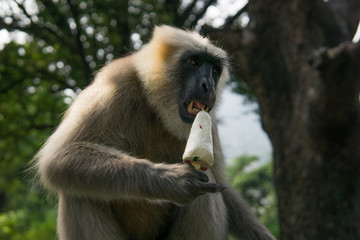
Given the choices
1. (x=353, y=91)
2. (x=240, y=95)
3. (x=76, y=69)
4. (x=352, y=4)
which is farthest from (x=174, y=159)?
(x=240, y=95)

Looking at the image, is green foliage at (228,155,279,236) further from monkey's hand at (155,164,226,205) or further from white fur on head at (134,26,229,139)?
monkey's hand at (155,164,226,205)

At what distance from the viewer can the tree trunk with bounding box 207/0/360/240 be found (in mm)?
8164

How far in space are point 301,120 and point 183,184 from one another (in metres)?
4.97

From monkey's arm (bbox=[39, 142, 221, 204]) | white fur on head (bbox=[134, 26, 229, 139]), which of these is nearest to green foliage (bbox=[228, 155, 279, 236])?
white fur on head (bbox=[134, 26, 229, 139])

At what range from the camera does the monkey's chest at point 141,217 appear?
16.8ft

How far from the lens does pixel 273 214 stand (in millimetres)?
14867

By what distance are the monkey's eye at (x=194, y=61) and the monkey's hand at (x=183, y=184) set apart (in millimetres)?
1651

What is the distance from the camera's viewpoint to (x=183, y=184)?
162 inches

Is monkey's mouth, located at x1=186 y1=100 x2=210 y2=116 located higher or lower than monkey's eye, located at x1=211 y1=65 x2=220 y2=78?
lower

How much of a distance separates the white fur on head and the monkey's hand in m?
0.97

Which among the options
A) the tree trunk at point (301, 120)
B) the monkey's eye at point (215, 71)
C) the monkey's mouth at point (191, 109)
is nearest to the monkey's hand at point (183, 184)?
the monkey's mouth at point (191, 109)

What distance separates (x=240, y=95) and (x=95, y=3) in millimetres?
5299

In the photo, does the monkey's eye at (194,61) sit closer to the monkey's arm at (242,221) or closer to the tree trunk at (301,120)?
the monkey's arm at (242,221)

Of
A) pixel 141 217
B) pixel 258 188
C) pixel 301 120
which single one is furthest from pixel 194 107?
pixel 258 188
